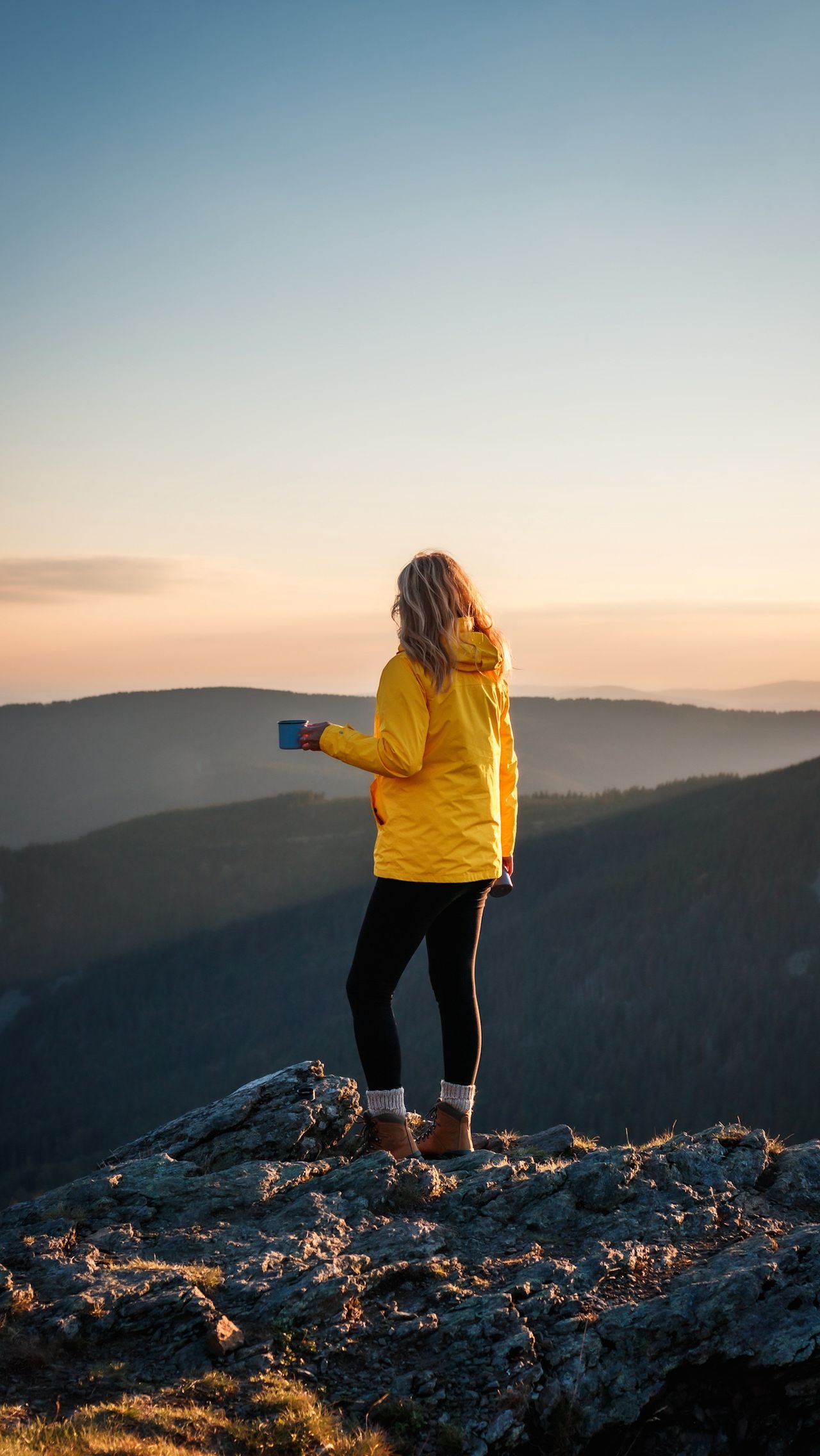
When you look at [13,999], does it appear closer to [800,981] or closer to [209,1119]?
[800,981]

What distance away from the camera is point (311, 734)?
548 centimetres

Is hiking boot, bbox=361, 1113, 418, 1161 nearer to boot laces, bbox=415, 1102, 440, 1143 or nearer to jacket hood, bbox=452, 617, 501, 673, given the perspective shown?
boot laces, bbox=415, 1102, 440, 1143

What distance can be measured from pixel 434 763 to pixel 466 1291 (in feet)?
8.07

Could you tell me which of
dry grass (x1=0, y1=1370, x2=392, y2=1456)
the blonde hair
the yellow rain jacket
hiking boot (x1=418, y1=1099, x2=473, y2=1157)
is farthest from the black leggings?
dry grass (x1=0, y1=1370, x2=392, y2=1456)

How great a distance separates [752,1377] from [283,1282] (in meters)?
2.02

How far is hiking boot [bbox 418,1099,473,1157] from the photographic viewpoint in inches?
248

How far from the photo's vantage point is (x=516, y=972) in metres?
109

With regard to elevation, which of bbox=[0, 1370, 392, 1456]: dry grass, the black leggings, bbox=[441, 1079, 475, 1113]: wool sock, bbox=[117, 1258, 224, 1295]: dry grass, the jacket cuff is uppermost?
the jacket cuff

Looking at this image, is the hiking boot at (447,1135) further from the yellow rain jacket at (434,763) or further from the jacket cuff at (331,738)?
the jacket cuff at (331,738)

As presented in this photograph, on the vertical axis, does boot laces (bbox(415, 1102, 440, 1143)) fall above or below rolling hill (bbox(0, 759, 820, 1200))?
above

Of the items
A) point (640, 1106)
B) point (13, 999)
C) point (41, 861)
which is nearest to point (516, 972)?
point (640, 1106)

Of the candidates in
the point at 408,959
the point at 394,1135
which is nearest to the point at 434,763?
the point at 408,959

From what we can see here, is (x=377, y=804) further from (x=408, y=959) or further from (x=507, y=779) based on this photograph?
(x=507, y=779)

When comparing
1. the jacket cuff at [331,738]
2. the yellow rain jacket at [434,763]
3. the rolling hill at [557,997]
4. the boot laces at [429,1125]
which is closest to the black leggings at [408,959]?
the yellow rain jacket at [434,763]
